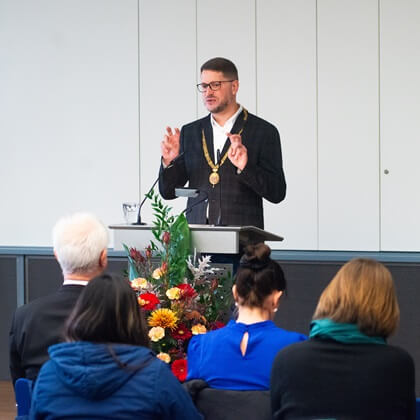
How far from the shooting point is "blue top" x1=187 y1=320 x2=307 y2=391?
8.90 ft

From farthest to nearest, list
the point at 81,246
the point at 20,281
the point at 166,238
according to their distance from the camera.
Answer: the point at 20,281, the point at 166,238, the point at 81,246

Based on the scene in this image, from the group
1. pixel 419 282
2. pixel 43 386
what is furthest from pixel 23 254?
pixel 43 386

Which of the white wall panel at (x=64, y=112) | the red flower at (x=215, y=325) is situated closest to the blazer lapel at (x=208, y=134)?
the red flower at (x=215, y=325)

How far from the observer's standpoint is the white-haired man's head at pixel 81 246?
300 cm

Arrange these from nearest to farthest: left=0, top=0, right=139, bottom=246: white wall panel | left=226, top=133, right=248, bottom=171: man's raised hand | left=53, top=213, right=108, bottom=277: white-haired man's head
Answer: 1. left=53, top=213, right=108, bottom=277: white-haired man's head
2. left=226, top=133, right=248, bottom=171: man's raised hand
3. left=0, top=0, right=139, bottom=246: white wall panel

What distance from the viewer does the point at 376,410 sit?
2.41 metres

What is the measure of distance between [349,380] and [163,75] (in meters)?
4.52

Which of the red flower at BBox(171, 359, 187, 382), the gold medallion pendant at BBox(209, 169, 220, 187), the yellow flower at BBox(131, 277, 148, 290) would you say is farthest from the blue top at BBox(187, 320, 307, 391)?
the gold medallion pendant at BBox(209, 169, 220, 187)

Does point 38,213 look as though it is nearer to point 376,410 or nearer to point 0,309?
point 0,309

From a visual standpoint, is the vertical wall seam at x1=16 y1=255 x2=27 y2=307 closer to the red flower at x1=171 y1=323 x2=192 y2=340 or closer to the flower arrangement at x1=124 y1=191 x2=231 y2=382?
the flower arrangement at x1=124 y1=191 x2=231 y2=382

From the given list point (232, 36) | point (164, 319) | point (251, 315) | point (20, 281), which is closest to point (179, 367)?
point (164, 319)

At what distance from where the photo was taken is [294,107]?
6348mm

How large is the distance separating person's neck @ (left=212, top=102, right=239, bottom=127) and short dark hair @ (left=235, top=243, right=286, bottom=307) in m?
1.87

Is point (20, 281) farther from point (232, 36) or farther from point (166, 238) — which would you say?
point (166, 238)
